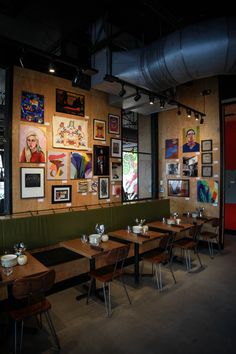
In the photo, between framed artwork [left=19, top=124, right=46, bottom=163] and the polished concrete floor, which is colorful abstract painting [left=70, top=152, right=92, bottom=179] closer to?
framed artwork [left=19, top=124, right=46, bottom=163]

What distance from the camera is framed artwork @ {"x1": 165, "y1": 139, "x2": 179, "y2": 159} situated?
692 centimetres

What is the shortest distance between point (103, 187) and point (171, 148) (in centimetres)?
259

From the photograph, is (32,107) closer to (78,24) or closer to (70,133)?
(70,133)

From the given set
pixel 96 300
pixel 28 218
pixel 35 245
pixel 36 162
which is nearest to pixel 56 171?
pixel 36 162

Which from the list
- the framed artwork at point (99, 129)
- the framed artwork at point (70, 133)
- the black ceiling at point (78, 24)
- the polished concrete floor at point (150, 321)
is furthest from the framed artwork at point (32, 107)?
the polished concrete floor at point (150, 321)

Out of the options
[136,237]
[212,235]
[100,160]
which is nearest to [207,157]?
[212,235]

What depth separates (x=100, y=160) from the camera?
5.48m

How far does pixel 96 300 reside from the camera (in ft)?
12.4

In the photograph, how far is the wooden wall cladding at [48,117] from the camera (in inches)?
163

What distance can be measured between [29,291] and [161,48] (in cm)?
348

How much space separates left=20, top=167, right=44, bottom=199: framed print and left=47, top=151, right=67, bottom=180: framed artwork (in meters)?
0.18

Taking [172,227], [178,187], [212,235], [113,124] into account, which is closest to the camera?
[172,227]

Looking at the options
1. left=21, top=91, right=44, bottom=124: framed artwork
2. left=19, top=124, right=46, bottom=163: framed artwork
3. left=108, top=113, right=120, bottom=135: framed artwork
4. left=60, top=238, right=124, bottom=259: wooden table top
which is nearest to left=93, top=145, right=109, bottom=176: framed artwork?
left=108, top=113, right=120, bottom=135: framed artwork

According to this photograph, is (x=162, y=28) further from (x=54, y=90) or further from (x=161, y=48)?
(x=54, y=90)
